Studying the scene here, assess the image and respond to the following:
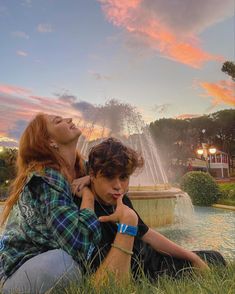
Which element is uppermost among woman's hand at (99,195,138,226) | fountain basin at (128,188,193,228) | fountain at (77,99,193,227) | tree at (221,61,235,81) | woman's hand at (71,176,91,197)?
tree at (221,61,235,81)

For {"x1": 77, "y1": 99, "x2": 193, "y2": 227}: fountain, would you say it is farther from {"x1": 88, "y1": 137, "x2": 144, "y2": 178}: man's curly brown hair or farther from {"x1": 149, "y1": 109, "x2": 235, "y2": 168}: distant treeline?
{"x1": 149, "y1": 109, "x2": 235, "y2": 168}: distant treeline

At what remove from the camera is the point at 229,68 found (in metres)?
21.6

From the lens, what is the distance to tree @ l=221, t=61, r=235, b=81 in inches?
843

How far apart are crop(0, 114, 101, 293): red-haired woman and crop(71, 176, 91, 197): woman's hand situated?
37 millimetres

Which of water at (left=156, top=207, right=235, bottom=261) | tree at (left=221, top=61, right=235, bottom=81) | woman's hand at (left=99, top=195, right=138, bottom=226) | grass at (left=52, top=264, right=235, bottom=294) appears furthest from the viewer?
tree at (left=221, top=61, right=235, bottom=81)

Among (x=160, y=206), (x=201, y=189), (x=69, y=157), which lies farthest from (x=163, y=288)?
(x=201, y=189)

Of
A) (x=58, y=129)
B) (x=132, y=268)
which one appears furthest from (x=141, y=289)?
(x=58, y=129)

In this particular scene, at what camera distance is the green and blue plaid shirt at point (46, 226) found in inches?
76.0

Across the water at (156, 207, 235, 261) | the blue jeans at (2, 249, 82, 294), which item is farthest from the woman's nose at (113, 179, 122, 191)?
the water at (156, 207, 235, 261)

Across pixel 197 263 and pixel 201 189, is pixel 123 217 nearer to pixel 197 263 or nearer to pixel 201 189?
pixel 197 263

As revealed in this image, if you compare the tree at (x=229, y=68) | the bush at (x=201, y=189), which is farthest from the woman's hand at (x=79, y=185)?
the tree at (x=229, y=68)

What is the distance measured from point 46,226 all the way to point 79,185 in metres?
0.36

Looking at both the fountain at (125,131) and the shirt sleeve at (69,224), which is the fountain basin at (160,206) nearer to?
the fountain at (125,131)

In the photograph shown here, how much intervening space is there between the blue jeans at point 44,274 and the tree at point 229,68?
21.1 meters
